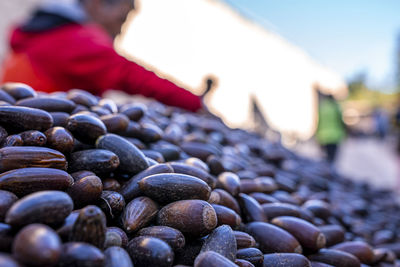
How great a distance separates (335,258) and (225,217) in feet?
1.67

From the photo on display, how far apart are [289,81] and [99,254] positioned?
782 inches

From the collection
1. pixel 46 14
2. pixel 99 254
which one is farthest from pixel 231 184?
pixel 46 14

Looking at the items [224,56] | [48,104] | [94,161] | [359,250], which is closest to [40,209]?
[94,161]

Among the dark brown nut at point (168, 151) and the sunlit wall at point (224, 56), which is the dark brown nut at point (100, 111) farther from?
the sunlit wall at point (224, 56)

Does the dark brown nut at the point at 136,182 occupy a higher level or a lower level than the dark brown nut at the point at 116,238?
higher

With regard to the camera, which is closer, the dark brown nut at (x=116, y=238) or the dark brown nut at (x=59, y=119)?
the dark brown nut at (x=116, y=238)

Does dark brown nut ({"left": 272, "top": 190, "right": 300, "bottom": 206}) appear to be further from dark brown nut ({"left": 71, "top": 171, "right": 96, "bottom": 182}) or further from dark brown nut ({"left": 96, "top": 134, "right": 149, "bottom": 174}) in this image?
dark brown nut ({"left": 71, "top": 171, "right": 96, "bottom": 182})

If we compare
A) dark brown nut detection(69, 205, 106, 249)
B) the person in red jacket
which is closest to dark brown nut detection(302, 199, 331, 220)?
dark brown nut detection(69, 205, 106, 249)

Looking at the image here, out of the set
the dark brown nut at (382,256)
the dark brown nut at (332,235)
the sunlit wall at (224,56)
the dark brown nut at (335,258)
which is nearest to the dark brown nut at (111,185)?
the dark brown nut at (335,258)

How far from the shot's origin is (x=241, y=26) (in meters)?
14.7

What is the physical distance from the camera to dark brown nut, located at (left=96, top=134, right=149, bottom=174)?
47.6 inches

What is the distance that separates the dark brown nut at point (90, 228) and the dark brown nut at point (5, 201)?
0.20 metres

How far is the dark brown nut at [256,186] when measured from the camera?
1.53 meters

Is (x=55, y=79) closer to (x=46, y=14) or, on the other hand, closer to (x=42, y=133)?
(x=46, y=14)
